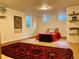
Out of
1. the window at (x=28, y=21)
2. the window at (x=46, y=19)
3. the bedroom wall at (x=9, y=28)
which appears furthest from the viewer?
the window at (x=46, y=19)

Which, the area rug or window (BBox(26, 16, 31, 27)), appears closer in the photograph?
the area rug

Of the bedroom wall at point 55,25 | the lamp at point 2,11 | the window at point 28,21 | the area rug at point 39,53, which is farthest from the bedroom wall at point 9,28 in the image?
the bedroom wall at point 55,25

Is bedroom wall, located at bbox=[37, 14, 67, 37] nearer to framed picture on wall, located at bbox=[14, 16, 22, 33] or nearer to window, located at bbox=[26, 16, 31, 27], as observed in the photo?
window, located at bbox=[26, 16, 31, 27]

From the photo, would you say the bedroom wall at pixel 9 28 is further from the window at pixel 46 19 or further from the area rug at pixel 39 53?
the window at pixel 46 19

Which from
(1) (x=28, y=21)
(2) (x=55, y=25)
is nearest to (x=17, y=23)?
(1) (x=28, y=21)

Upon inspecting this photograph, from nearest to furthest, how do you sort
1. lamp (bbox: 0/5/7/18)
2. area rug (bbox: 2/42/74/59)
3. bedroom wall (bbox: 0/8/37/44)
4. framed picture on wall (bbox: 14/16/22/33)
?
1. area rug (bbox: 2/42/74/59)
2. lamp (bbox: 0/5/7/18)
3. bedroom wall (bbox: 0/8/37/44)
4. framed picture on wall (bbox: 14/16/22/33)

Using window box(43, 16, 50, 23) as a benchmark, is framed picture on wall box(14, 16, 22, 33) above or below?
below

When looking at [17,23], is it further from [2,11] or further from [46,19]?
[46,19]

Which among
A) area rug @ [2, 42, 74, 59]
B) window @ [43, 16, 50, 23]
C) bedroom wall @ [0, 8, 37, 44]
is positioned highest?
window @ [43, 16, 50, 23]

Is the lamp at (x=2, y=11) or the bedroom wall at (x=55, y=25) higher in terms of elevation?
the lamp at (x=2, y=11)

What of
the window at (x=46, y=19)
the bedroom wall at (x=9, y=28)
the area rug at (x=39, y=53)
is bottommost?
the area rug at (x=39, y=53)

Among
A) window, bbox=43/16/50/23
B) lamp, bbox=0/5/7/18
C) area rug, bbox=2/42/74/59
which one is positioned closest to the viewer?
area rug, bbox=2/42/74/59

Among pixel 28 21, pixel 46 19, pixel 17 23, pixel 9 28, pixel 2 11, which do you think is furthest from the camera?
pixel 46 19

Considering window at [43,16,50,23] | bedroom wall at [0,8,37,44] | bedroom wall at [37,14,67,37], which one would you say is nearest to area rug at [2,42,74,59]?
bedroom wall at [0,8,37,44]
